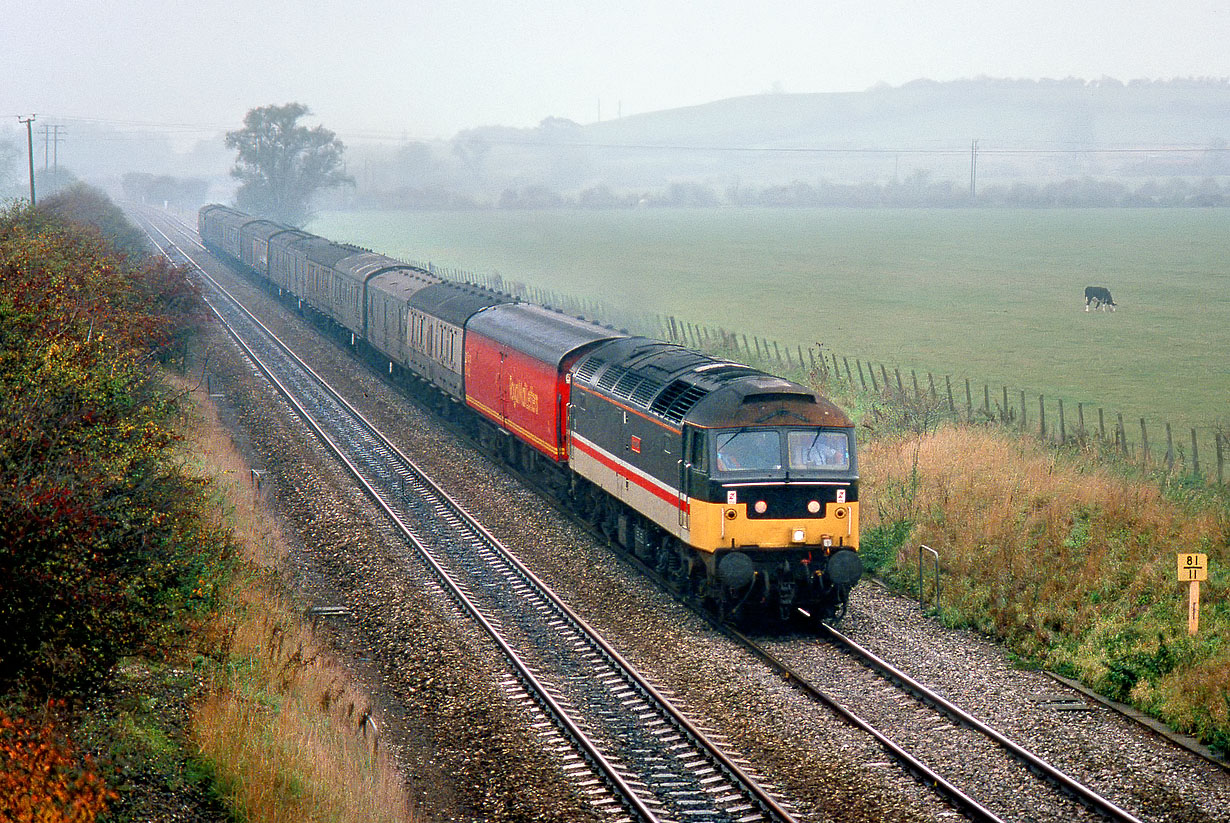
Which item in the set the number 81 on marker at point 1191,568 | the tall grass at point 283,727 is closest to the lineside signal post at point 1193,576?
the number 81 on marker at point 1191,568

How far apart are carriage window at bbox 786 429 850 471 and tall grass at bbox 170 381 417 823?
22.8 feet

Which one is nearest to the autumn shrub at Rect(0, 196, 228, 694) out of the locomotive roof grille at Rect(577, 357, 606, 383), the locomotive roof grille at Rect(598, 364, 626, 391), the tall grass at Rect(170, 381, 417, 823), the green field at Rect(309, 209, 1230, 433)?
the tall grass at Rect(170, 381, 417, 823)

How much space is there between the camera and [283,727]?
1270 cm

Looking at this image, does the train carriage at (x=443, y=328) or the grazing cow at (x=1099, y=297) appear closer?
the train carriage at (x=443, y=328)

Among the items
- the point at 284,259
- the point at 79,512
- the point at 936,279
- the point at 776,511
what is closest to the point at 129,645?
the point at 79,512

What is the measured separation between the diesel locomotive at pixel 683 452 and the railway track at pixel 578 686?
2142mm

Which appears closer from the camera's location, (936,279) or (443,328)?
(443,328)

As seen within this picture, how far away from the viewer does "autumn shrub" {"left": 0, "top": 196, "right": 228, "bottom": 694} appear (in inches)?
440

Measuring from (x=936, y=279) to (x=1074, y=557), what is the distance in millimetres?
62871

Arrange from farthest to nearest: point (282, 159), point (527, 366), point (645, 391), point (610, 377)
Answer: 1. point (282, 159)
2. point (527, 366)
3. point (610, 377)
4. point (645, 391)

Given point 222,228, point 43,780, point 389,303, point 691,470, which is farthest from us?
point 222,228

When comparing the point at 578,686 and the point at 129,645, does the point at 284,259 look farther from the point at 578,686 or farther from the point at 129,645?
the point at 129,645

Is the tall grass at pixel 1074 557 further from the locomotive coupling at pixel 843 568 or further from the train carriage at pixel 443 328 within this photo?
the train carriage at pixel 443 328

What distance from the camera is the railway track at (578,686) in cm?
1252
